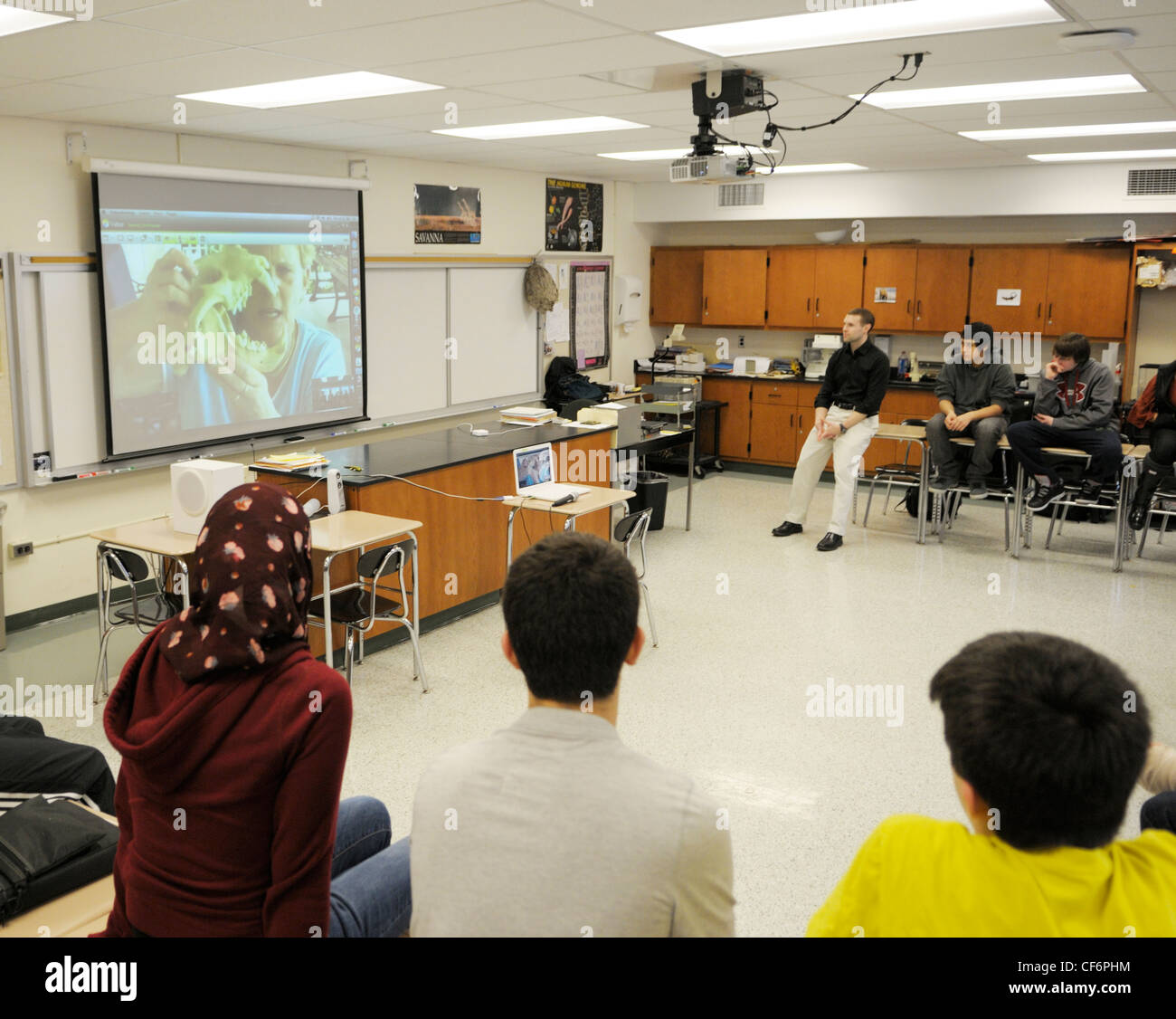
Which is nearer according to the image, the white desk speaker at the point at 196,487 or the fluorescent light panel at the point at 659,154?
the white desk speaker at the point at 196,487

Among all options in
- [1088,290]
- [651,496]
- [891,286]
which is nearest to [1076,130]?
[1088,290]

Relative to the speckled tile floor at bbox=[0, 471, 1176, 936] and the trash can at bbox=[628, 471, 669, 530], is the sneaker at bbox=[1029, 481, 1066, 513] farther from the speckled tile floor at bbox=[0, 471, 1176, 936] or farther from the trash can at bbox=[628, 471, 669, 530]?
the trash can at bbox=[628, 471, 669, 530]

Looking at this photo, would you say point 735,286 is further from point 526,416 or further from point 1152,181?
point 526,416

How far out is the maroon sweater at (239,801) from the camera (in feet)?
5.52

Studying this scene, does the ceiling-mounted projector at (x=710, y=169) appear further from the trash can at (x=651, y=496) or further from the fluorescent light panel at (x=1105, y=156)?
the fluorescent light panel at (x=1105, y=156)

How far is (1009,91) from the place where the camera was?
4.68 meters

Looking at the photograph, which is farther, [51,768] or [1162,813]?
[51,768]

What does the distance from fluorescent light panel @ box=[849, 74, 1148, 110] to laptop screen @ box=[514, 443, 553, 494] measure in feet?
7.75

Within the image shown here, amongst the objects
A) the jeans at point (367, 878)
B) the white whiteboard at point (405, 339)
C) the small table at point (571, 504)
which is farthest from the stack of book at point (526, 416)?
the jeans at point (367, 878)

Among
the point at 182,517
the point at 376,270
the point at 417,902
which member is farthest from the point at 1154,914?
the point at 376,270

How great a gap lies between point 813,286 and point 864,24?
19.8ft

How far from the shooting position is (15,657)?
4980mm

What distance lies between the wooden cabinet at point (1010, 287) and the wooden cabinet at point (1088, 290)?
0.08 meters
